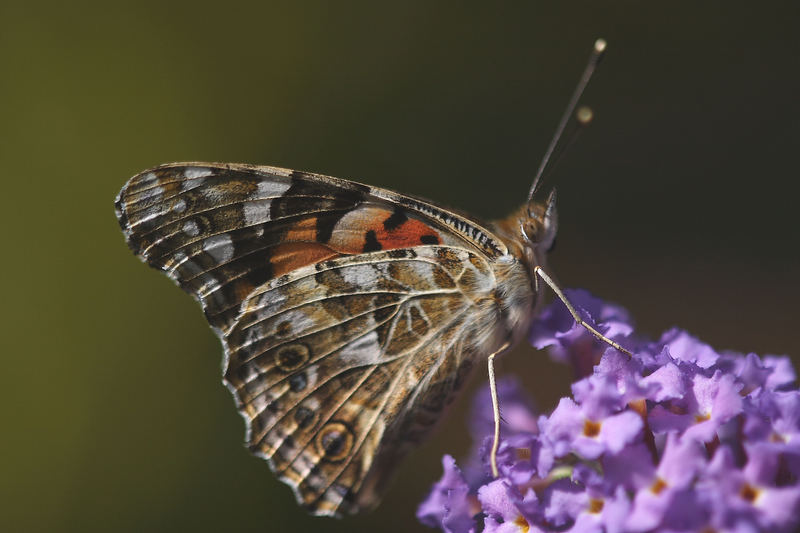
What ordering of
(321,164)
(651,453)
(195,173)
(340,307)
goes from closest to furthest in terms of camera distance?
1. (651,453)
2. (195,173)
3. (340,307)
4. (321,164)

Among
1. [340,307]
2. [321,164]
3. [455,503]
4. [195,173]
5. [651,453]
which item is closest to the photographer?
[651,453]

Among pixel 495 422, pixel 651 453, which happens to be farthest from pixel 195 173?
pixel 651 453

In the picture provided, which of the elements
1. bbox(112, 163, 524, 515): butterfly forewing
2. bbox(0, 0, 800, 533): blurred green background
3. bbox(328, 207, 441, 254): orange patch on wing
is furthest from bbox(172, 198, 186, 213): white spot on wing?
bbox(0, 0, 800, 533): blurred green background

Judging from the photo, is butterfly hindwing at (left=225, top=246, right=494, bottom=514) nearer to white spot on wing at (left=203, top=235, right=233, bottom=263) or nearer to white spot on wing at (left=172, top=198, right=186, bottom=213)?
white spot on wing at (left=203, top=235, right=233, bottom=263)

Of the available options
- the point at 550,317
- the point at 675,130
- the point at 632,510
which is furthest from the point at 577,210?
the point at 632,510

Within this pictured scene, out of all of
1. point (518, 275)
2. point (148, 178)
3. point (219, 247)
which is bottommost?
point (518, 275)

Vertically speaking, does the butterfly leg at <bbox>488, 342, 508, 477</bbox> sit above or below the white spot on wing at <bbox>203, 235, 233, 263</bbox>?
below

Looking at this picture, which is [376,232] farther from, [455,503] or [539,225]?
[455,503]
